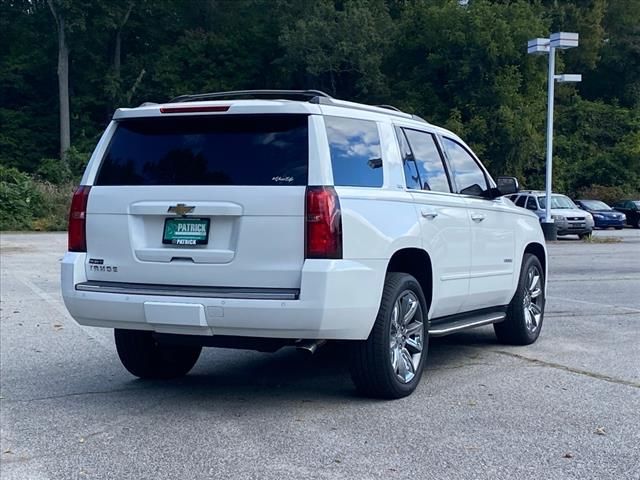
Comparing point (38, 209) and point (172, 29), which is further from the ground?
point (172, 29)

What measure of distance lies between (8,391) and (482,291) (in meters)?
4.02

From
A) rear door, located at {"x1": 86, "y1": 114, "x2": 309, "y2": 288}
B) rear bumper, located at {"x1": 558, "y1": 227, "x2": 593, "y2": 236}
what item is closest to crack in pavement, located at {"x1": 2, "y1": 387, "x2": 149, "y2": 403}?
rear door, located at {"x1": 86, "y1": 114, "x2": 309, "y2": 288}

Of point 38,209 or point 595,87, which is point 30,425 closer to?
point 38,209

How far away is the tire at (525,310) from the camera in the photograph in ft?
28.0

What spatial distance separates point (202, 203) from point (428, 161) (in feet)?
7.16

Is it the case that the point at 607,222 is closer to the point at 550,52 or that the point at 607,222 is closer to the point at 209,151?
the point at 550,52

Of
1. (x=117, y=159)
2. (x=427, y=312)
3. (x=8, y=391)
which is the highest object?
(x=117, y=159)

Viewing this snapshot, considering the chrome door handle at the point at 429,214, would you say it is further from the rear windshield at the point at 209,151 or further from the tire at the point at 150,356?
the tire at the point at 150,356

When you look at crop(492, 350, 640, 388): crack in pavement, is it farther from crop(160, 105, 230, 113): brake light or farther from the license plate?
crop(160, 105, 230, 113): brake light

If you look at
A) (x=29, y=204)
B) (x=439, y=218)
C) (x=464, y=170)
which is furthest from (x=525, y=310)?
(x=29, y=204)

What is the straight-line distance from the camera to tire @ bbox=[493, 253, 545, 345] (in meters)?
8.54

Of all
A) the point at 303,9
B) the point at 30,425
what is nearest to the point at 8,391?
the point at 30,425

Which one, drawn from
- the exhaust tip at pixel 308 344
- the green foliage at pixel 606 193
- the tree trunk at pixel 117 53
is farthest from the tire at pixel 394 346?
the tree trunk at pixel 117 53

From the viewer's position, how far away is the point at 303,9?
5534 cm
